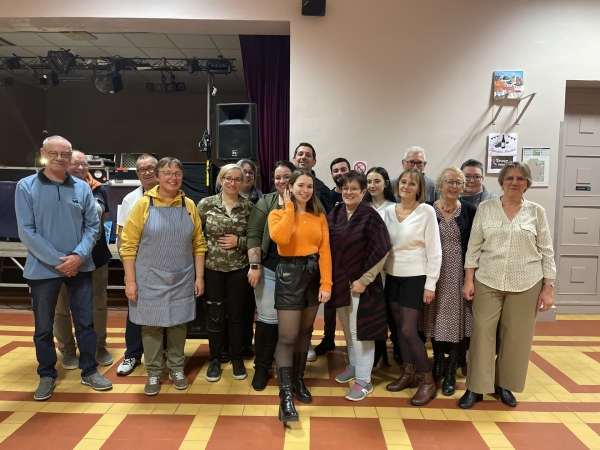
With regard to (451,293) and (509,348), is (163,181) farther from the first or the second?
(509,348)

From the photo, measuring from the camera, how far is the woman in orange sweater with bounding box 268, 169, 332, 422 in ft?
7.33

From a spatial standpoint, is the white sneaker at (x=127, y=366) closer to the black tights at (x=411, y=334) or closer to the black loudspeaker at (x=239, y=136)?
the black loudspeaker at (x=239, y=136)

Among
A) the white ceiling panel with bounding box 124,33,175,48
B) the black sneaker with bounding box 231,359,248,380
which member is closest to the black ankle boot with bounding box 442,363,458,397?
the black sneaker with bounding box 231,359,248,380

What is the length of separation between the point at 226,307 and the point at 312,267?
0.80 metres

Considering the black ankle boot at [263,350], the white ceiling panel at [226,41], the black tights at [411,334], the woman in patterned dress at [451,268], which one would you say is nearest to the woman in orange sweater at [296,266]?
the black ankle boot at [263,350]

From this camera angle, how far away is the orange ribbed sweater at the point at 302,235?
2.20m

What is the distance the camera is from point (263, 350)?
2613 millimetres

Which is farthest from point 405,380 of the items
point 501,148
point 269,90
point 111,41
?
point 111,41

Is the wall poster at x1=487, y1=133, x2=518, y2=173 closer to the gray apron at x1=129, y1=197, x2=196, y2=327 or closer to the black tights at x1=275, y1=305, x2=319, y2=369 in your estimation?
the black tights at x1=275, y1=305, x2=319, y2=369

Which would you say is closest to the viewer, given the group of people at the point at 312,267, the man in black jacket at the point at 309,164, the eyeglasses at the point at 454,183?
the group of people at the point at 312,267

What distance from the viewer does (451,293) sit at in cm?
248

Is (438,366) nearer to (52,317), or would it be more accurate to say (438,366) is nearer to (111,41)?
(52,317)

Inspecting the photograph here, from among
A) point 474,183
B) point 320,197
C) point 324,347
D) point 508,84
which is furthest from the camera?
point 508,84

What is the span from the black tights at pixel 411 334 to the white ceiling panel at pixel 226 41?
194 inches
